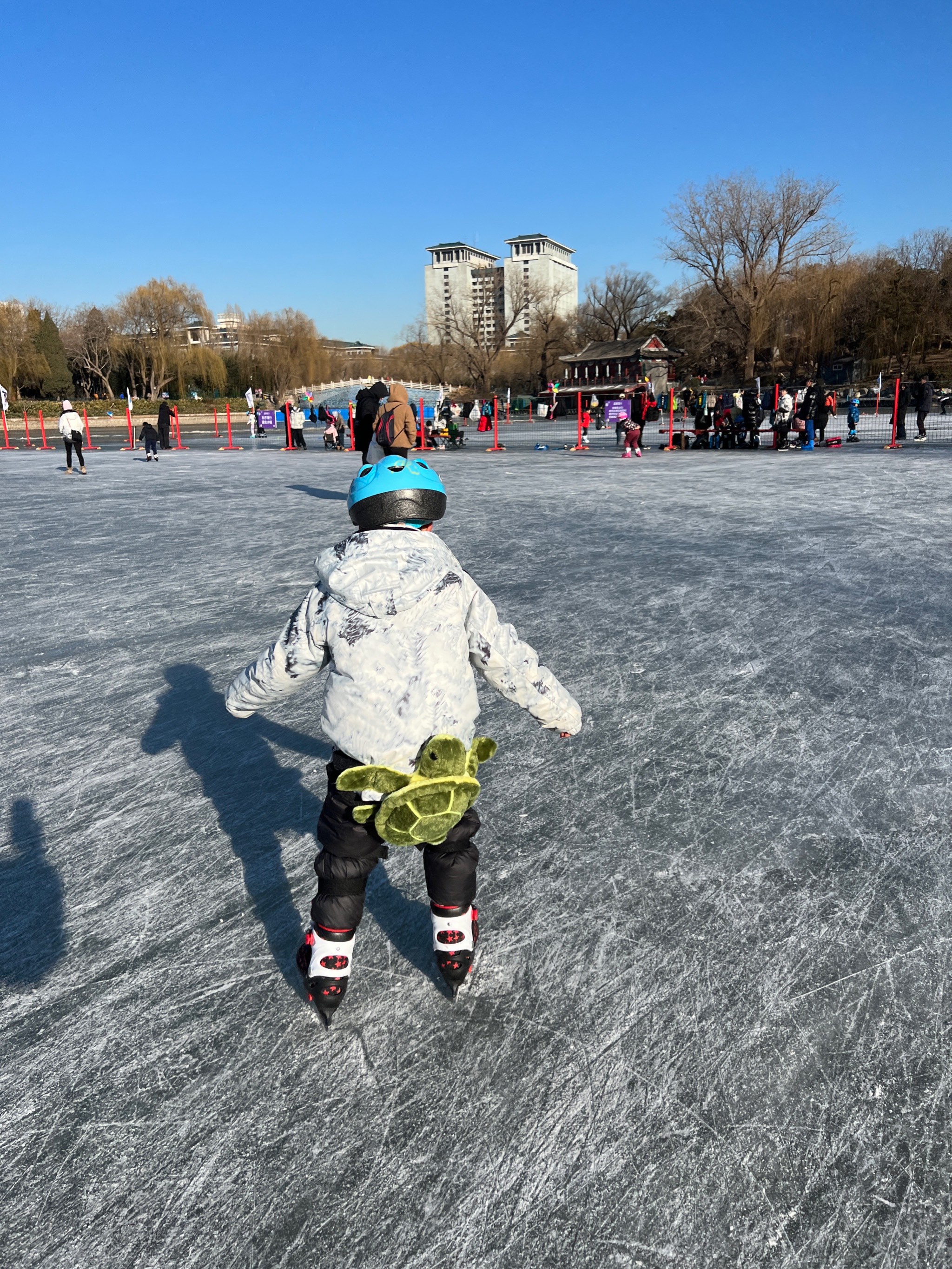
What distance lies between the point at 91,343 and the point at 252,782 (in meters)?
68.5

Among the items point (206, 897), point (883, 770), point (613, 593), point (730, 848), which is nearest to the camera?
point (206, 897)

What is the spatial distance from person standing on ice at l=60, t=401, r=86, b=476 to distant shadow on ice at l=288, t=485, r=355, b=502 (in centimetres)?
481

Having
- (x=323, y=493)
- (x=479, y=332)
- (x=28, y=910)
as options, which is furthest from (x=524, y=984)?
(x=479, y=332)

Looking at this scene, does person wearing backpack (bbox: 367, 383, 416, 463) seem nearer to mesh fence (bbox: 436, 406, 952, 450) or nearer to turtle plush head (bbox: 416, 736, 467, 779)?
turtle plush head (bbox: 416, 736, 467, 779)

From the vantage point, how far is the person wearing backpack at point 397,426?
5.55m

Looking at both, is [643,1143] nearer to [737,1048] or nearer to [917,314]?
[737,1048]

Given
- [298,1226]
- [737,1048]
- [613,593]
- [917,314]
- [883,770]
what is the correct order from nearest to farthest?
[298,1226] → [737,1048] → [883,770] → [613,593] → [917,314]

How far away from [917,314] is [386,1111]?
171ft

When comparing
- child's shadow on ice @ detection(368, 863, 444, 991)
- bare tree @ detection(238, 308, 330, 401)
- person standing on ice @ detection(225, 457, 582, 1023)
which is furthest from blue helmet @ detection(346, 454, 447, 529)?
bare tree @ detection(238, 308, 330, 401)

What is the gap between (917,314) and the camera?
44719 mm

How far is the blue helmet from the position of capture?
1866mm

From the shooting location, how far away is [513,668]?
202cm

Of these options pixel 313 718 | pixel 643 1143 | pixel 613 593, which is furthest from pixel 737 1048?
pixel 613 593

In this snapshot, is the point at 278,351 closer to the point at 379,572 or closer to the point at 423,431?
the point at 423,431
